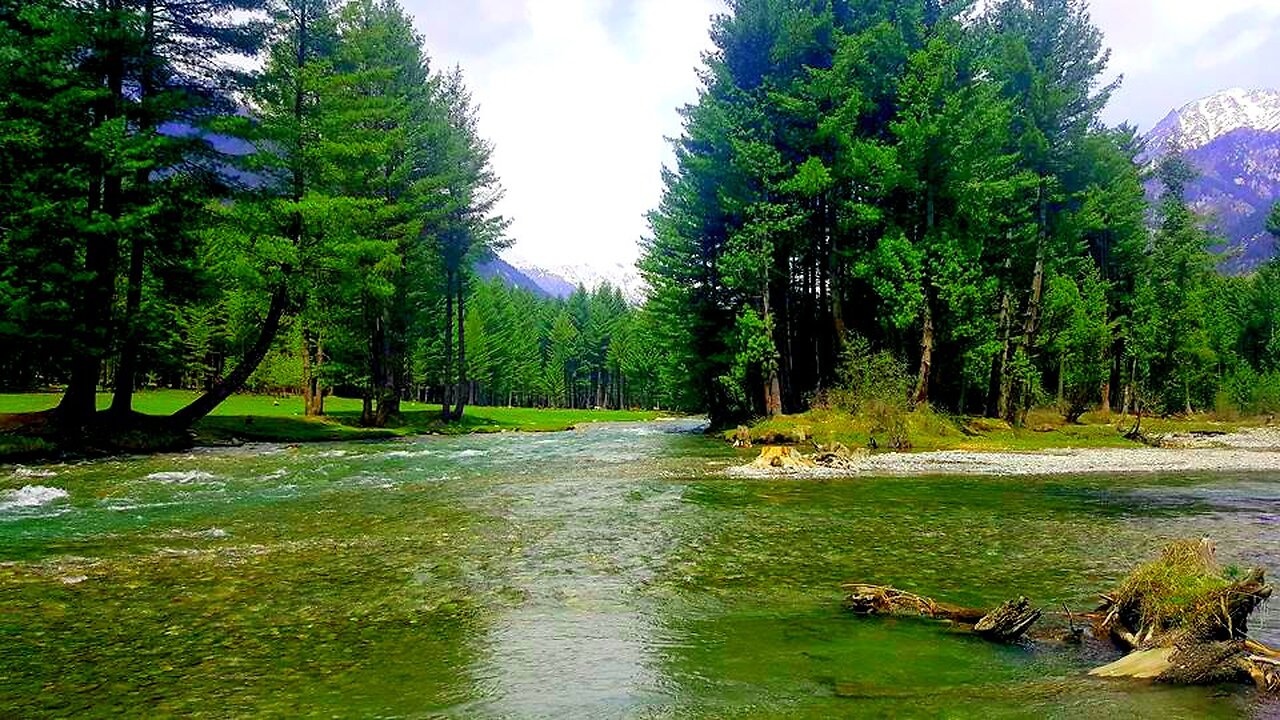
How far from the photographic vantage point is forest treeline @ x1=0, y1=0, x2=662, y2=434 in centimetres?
2452

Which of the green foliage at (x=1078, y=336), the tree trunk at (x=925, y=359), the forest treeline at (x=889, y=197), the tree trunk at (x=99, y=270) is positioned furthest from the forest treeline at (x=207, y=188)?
the green foliage at (x=1078, y=336)

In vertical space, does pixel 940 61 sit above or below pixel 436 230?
above

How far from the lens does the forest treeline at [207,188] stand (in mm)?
24516

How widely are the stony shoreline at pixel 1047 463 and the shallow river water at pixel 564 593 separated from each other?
340 cm

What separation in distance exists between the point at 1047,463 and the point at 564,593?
63.7 feet

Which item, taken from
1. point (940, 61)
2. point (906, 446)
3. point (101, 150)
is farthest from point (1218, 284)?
point (101, 150)

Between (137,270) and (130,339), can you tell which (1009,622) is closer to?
(130,339)

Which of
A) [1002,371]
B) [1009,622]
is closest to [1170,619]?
[1009,622]

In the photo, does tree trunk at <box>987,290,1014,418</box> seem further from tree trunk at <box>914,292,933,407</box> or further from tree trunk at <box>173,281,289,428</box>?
tree trunk at <box>173,281,289,428</box>

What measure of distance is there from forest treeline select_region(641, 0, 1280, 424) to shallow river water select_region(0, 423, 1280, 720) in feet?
57.0

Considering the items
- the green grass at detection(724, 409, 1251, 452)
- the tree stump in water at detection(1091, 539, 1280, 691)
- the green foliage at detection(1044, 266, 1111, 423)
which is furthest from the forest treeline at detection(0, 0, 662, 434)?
the green foliage at detection(1044, 266, 1111, 423)

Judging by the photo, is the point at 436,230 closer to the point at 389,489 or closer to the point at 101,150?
the point at 101,150

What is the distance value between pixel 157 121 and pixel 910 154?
2889 centimetres

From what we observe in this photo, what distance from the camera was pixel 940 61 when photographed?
32.7 meters
